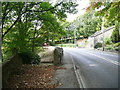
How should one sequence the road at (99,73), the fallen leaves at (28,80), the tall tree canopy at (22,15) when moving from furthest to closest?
the tall tree canopy at (22,15) < the road at (99,73) < the fallen leaves at (28,80)

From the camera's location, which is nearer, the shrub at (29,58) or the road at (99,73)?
the road at (99,73)

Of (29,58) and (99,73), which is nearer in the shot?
(99,73)

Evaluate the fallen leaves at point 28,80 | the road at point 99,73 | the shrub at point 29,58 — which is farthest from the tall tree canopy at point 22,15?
the road at point 99,73

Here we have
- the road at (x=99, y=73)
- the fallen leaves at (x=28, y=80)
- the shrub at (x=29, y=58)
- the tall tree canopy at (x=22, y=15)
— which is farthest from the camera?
the shrub at (x=29, y=58)

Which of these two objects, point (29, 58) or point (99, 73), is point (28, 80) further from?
point (29, 58)

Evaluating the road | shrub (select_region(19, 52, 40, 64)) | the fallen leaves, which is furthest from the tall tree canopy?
the road

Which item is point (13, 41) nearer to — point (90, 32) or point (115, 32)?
point (115, 32)

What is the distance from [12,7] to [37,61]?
22.2 ft

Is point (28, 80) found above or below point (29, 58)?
below

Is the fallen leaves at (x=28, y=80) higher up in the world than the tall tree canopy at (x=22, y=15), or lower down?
lower down

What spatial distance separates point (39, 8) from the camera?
757 cm

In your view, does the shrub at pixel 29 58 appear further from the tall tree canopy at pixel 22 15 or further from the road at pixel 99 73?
the road at pixel 99 73

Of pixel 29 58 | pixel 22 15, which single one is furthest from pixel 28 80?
pixel 29 58

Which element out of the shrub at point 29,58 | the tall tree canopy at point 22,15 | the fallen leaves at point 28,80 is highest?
the tall tree canopy at point 22,15
